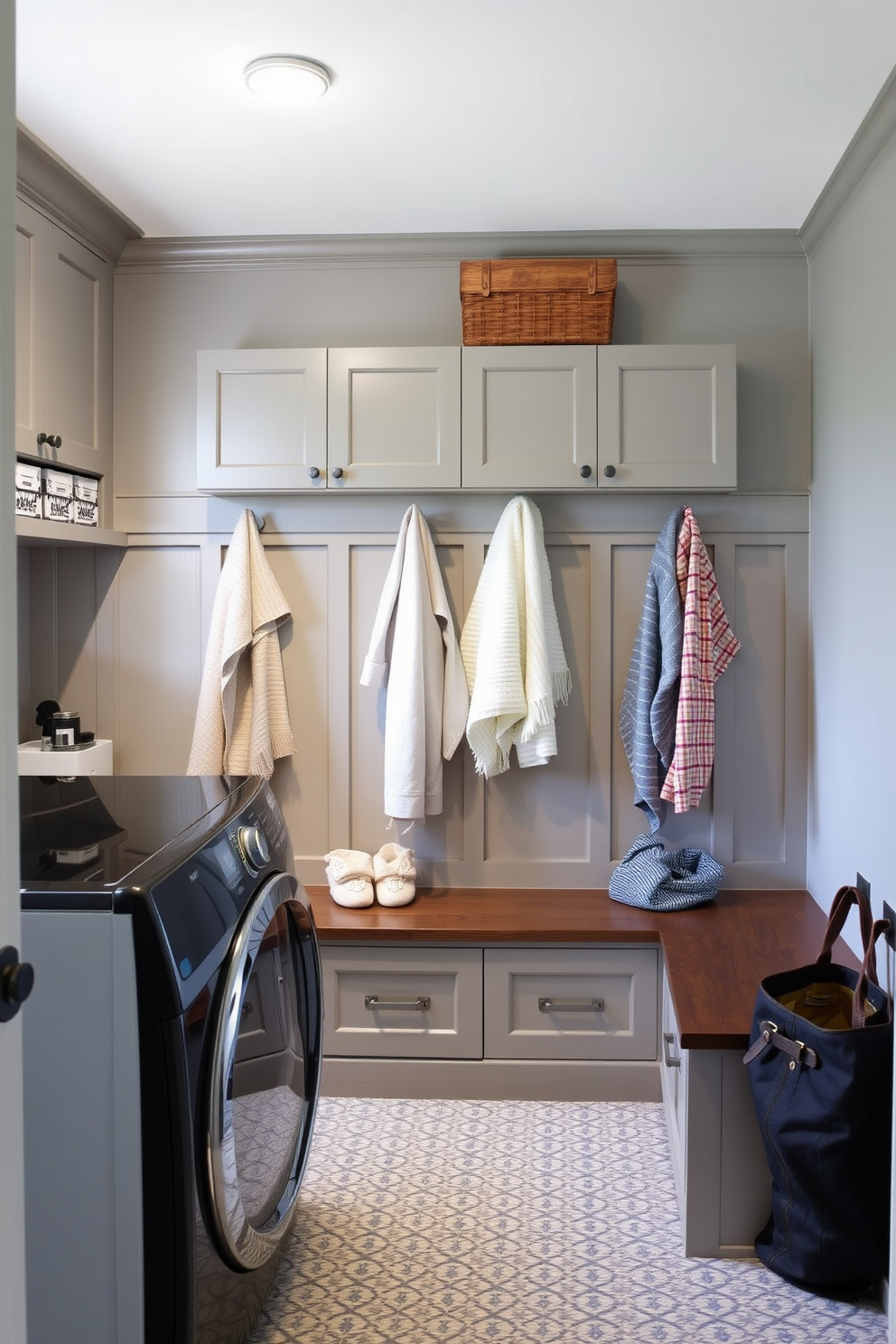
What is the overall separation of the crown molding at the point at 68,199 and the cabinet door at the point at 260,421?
415 mm

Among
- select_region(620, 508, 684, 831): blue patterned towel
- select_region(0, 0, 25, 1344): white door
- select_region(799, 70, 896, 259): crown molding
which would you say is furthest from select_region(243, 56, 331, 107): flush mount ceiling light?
select_region(620, 508, 684, 831): blue patterned towel

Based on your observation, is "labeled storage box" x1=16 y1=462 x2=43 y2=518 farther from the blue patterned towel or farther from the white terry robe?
the blue patterned towel

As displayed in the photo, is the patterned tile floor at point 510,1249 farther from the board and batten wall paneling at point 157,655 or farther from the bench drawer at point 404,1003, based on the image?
the board and batten wall paneling at point 157,655

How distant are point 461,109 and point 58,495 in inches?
53.9

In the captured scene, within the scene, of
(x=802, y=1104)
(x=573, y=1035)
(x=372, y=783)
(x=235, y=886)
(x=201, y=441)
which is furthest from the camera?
(x=372, y=783)

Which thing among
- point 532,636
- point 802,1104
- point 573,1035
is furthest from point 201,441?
point 802,1104

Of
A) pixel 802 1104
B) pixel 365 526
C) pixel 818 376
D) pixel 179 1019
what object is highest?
pixel 818 376

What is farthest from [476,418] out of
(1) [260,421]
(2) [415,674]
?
(2) [415,674]

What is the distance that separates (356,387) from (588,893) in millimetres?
1574

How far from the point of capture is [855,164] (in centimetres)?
242

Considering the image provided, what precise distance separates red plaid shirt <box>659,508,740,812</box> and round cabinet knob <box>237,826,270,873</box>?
4.82 ft

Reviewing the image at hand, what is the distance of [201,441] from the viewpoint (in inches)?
115

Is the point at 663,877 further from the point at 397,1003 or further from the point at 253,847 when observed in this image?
the point at 253,847

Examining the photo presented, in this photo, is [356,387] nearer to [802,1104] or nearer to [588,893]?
[588,893]
